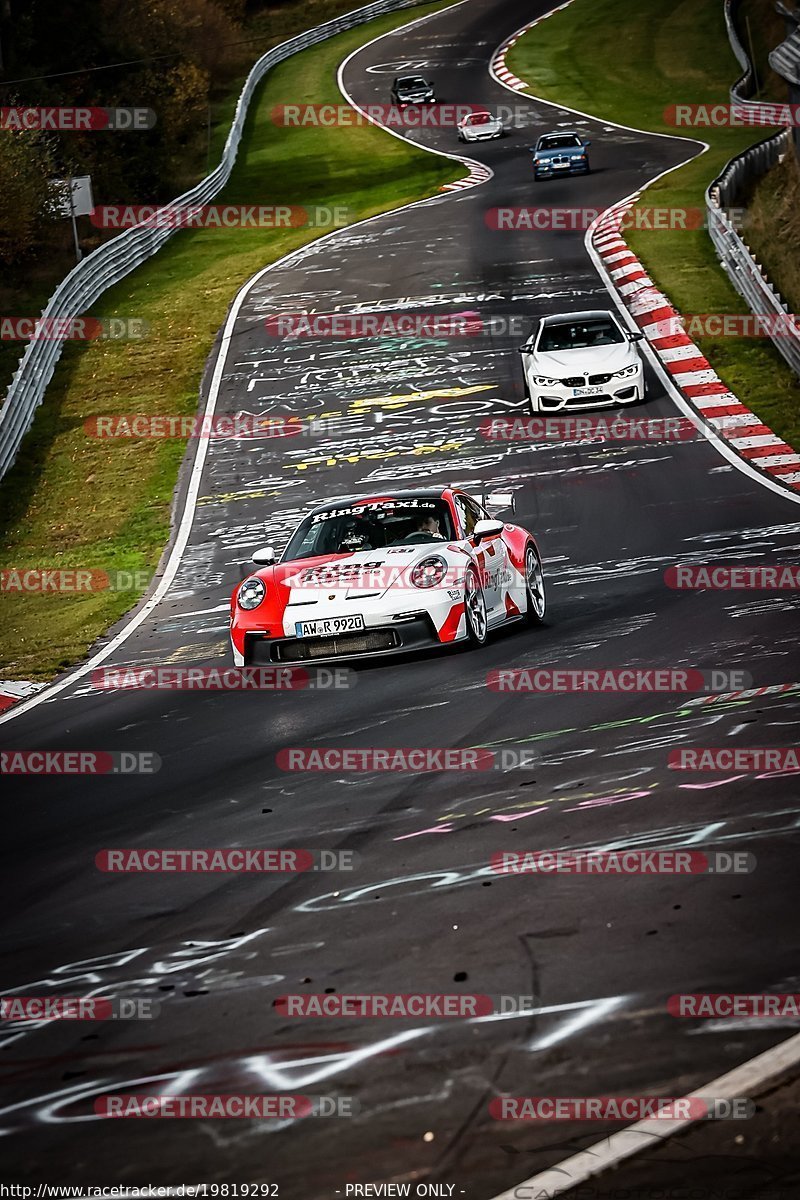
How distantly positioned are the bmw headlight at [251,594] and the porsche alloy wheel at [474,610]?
145 centimetres

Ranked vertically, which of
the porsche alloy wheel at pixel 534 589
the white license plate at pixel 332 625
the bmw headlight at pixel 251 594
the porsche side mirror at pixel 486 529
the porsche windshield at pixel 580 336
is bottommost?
the porsche alloy wheel at pixel 534 589

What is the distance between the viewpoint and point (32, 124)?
40.4 m

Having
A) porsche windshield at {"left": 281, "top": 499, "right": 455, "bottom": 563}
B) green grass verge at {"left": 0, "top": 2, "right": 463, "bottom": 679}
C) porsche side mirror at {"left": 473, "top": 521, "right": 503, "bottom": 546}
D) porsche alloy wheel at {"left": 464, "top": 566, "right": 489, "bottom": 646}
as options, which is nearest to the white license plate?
porsche alloy wheel at {"left": 464, "top": 566, "right": 489, "bottom": 646}

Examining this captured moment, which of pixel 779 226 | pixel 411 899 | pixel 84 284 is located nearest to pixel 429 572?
pixel 411 899

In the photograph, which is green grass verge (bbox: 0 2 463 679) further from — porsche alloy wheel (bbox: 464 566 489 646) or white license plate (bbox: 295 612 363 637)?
porsche alloy wheel (bbox: 464 566 489 646)

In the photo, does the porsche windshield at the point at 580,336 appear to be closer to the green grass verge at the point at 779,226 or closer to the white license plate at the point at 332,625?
the green grass verge at the point at 779,226

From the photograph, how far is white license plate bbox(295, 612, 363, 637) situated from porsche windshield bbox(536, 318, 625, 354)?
1323cm

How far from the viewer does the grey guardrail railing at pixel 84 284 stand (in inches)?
995

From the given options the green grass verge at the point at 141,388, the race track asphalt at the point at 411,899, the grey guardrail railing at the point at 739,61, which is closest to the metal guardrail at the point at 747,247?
the green grass verge at the point at 141,388

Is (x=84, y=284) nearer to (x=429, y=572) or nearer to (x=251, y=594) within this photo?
(x=251, y=594)

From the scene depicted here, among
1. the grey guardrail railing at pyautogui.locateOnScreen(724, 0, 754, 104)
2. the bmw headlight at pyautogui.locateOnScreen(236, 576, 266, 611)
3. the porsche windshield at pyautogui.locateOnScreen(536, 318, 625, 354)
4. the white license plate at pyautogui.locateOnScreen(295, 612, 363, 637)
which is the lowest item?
the white license plate at pyautogui.locateOnScreen(295, 612, 363, 637)

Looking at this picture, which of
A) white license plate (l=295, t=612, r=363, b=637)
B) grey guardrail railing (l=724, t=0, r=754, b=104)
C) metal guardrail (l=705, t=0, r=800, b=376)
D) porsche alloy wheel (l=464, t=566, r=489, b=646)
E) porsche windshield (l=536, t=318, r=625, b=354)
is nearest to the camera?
white license plate (l=295, t=612, r=363, b=637)

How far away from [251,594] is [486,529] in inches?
69.9

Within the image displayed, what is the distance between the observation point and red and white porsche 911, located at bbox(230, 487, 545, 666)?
11.5 metres
